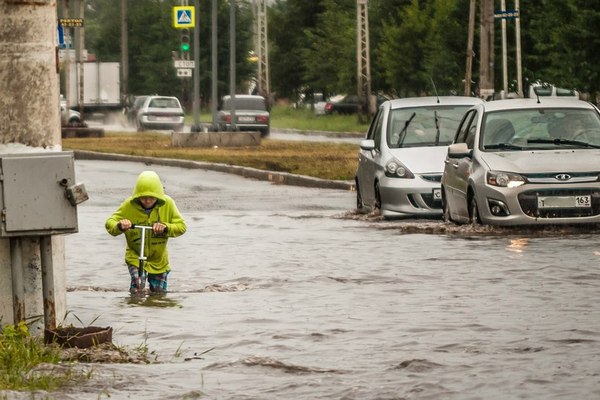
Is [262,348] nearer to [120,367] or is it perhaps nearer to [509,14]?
[120,367]

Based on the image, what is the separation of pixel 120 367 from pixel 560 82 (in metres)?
48.5

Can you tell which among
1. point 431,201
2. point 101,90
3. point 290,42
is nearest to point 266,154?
point 431,201

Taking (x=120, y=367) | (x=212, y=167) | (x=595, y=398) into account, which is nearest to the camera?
(x=595, y=398)

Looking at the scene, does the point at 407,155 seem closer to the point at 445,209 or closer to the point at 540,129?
the point at 445,209

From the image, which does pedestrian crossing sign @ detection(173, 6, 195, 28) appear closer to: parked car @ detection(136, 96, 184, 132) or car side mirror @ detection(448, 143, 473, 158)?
parked car @ detection(136, 96, 184, 132)

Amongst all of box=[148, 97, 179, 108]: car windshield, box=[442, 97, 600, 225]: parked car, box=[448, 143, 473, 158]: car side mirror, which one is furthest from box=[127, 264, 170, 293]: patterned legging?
box=[148, 97, 179, 108]: car windshield

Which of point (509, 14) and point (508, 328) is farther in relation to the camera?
point (509, 14)

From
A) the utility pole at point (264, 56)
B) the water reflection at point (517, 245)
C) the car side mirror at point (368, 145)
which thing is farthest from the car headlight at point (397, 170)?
the utility pole at point (264, 56)

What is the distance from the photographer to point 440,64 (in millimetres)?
80250

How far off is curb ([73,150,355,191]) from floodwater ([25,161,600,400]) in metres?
8.84

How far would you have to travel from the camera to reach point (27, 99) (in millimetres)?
10039

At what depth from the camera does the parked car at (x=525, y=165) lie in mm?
17828

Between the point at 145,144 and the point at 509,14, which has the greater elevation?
the point at 509,14

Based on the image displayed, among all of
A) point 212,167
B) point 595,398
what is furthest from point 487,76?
point 595,398
